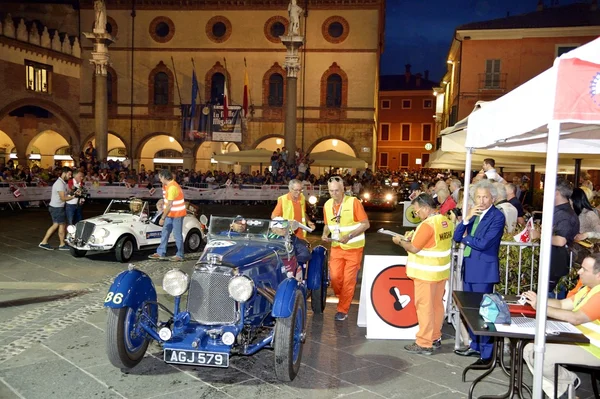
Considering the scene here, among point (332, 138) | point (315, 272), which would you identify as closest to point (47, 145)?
point (332, 138)

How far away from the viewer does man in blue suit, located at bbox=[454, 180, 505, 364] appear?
5773 mm

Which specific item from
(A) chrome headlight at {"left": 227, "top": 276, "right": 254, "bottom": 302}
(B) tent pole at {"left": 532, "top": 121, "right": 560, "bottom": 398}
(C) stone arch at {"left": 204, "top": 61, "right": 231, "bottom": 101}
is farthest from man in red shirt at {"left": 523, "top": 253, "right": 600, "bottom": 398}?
(C) stone arch at {"left": 204, "top": 61, "right": 231, "bottom": 101}

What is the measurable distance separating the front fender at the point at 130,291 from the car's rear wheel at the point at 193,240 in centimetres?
734

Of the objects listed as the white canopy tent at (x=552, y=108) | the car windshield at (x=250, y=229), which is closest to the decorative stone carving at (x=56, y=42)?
the car windshield at (x=250, y=229)

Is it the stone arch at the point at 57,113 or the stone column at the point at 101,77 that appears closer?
the stone column at the point at 101,77

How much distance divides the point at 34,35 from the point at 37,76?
2356mm

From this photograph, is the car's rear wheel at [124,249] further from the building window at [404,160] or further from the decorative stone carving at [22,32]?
the building window at [404,160]

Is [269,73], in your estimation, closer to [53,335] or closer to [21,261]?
[21,261]

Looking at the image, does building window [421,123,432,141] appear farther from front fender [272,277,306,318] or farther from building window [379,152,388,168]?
front fender [272,277,306,318]

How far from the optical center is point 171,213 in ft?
36.7

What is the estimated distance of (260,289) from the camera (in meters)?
5.67

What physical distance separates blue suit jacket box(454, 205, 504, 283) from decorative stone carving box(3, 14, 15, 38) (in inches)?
1241

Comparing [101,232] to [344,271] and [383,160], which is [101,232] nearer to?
[344,271]

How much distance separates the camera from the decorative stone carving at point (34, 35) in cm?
3203
